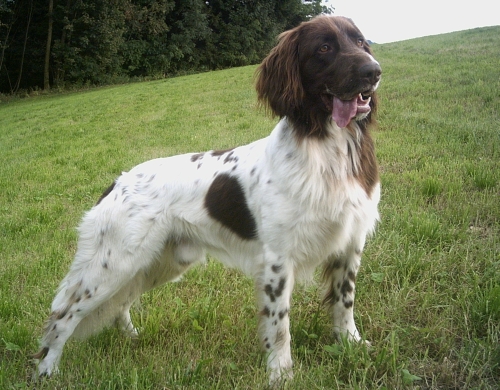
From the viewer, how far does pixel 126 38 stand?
96.9 feet

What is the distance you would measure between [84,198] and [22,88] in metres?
24.9

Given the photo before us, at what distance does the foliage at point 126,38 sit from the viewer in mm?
24859

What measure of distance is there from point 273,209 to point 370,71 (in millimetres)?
862

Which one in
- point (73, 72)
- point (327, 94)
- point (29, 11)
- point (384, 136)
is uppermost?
point (327, 94)

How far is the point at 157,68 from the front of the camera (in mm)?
30594

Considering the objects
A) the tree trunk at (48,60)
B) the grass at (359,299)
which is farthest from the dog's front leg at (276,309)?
the tree trunk at (48,60)

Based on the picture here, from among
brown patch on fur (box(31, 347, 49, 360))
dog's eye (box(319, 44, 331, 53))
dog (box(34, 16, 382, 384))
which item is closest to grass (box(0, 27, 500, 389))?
brown patch on fur (box(31, 347, 49, 360))

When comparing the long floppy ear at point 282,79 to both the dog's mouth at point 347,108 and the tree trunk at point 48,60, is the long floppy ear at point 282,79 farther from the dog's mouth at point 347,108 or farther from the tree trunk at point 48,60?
the tree trunk at point 48,60

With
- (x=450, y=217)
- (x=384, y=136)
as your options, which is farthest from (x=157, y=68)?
(x=450, y=217)

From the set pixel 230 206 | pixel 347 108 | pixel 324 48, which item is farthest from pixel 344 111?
pixel 230 206

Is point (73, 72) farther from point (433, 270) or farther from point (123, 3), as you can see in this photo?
point (433, 270)

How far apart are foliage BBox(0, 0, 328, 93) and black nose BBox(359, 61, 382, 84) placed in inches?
989

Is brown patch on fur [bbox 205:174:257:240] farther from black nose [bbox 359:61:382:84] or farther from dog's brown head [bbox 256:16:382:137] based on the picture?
black nose [bbox 359:61:382:84]

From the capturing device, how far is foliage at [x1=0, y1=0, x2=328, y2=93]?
2486cm
